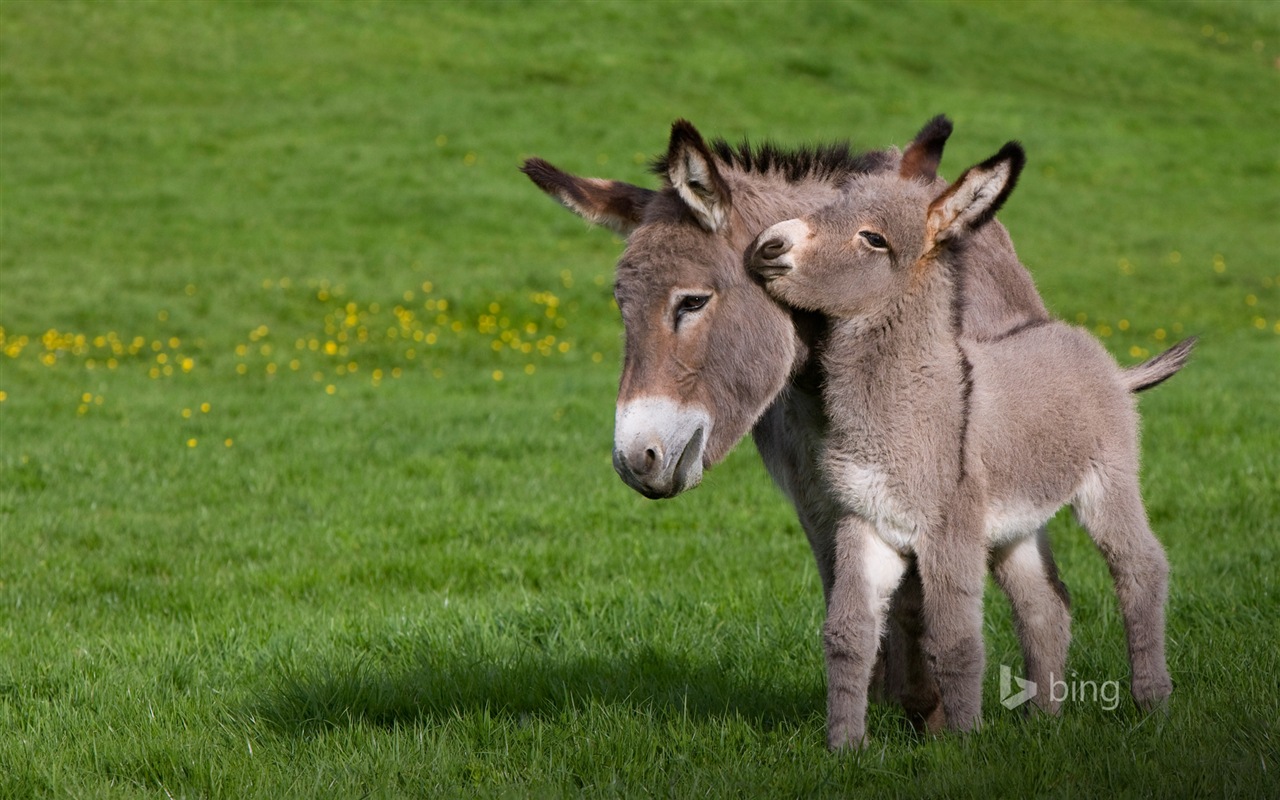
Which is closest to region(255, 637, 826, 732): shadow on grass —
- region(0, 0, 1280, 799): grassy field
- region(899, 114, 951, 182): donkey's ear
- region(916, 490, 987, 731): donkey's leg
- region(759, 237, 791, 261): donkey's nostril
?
region(0, 0, 1280, 799): grassy field

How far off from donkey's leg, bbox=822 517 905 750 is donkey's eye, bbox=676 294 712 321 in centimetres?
81

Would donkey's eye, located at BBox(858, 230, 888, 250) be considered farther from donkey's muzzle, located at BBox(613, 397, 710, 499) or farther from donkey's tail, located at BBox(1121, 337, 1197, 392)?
donkey's tail, located at BBox(1121, 337, 1197, 392)

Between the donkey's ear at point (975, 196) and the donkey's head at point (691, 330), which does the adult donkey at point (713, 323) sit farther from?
the donkey's ear at point (975, 196)

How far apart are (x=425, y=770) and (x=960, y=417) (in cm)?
214

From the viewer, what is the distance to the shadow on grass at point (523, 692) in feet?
16.4

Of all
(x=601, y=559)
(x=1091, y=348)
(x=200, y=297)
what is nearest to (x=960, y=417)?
(x=1091, y=348)

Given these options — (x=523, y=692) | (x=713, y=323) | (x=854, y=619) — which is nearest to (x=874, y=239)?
(x=713, y=323)

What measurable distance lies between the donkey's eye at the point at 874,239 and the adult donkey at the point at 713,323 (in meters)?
0.19

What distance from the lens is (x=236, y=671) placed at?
19.1ft

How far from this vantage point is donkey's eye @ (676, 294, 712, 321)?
3818 millimetres

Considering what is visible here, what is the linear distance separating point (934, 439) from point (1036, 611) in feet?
3.76

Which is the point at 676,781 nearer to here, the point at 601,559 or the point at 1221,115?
the point at 601,559

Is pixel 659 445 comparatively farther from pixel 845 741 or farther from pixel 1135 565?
pixel 1135 565

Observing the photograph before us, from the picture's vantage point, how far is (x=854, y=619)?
12.7ft
